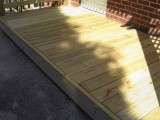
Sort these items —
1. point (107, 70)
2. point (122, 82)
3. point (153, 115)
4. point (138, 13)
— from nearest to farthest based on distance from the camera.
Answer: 1. point (153, 115)
2. point (122, 82)
3. point (107, 70)
4. point (138, 13)

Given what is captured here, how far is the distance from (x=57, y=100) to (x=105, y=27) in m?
2.34

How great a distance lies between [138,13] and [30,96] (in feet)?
9.26

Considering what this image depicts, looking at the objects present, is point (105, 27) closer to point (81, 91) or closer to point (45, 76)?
point (45, 76)

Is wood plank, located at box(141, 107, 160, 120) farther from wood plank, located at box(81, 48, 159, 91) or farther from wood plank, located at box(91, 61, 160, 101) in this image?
wood plank, located at box(81, 48, 159, 91)

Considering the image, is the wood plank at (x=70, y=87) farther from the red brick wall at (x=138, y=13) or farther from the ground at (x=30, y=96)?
the red brick wall at (x=138, y=13)

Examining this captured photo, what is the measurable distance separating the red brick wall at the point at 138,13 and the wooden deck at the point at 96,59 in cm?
18

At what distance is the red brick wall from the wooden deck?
0.58 feet

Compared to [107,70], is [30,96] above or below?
below

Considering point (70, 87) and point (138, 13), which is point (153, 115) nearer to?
point (70, 87)

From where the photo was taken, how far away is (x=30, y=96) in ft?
12.3

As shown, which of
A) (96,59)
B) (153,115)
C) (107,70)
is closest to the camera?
(153,115)

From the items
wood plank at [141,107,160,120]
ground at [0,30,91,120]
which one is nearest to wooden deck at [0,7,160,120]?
wood plank at [141,107,160,120]

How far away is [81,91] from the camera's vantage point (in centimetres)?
325

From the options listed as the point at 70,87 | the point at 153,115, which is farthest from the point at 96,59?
the point at 153,115
